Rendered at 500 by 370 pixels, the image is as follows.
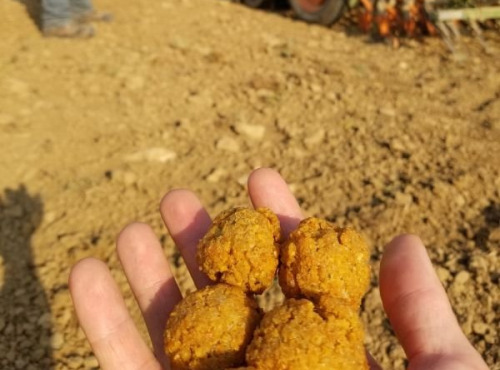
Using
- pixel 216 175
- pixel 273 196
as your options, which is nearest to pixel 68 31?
pixel 216 175

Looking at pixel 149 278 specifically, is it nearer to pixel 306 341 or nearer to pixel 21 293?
pixel 306 341

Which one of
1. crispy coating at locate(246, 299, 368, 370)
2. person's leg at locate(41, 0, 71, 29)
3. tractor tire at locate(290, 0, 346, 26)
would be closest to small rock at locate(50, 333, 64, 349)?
crispy coating at locate(246, 299, 368, 370)

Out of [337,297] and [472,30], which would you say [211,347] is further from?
[472,30]

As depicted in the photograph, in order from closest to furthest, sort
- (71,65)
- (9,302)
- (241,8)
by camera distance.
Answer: (9,302) < (71,65) < (241,8)

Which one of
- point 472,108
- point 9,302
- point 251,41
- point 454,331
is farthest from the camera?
point 251,41

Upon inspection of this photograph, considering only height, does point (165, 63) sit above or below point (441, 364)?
below

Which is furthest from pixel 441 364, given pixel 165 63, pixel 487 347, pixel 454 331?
pixel 165 63
